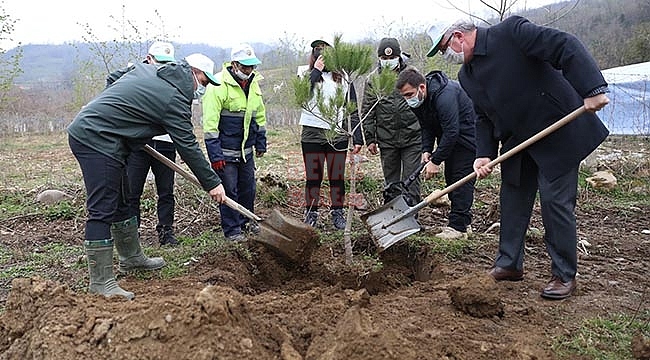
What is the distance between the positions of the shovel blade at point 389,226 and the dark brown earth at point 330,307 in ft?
0.96

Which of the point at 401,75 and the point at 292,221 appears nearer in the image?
the point at 292,221

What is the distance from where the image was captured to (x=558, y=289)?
3.37 metres

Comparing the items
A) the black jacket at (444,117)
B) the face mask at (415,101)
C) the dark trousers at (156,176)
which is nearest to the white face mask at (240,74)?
the dark trousers at (156,176)

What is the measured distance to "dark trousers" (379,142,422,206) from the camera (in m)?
5.28

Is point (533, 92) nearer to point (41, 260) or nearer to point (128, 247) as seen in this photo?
point (128, 247)

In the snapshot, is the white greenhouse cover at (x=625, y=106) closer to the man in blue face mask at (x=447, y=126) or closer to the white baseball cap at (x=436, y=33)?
the man in blue face mask at (x=447, y=126)

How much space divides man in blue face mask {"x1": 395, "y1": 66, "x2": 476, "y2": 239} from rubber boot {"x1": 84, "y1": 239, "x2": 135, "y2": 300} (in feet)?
8.82

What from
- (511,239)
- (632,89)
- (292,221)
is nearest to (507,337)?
(511,239)

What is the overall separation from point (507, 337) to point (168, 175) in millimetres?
3269

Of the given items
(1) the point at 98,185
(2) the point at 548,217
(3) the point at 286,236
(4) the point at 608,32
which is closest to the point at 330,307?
(3) the point at 286,236

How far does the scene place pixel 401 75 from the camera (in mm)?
4598

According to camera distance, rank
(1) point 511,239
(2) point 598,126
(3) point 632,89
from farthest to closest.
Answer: (3) point 632,89
(1) point 511,239
(2) point 598,126

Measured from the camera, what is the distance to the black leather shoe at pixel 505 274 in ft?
12.3

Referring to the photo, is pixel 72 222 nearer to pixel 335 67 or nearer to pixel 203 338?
pixel 335 67
